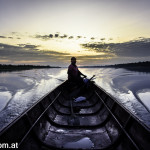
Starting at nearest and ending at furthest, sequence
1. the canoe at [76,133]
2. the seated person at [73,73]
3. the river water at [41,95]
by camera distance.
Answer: the canoe at [76,133] → the river water at [41,95] → the seated person at [73,73]

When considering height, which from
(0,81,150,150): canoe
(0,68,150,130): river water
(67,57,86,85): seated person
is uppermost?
(67,57,86,85): seated person

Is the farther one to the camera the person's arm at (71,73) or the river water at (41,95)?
the person's arm at (71,73)

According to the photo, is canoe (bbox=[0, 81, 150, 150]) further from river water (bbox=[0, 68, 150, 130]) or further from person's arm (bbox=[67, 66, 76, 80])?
person's arm (bbox=[67, 66, 76, 80])

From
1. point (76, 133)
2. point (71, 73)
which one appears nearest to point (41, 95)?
point (71, 73)

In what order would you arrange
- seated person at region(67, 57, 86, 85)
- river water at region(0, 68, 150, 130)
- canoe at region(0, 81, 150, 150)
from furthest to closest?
1. seated person at region(67, 57, 86, 85)
2. river water at region(0, 68, 150, 130)
3. canoe at region(0, 81, 150, 150)

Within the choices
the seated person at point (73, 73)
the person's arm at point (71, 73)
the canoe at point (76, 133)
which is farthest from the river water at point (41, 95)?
the person's arm at point (71, 73)

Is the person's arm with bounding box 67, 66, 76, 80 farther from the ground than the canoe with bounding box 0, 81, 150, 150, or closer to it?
A: farther from the ground

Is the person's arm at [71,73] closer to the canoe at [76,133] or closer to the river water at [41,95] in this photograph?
the canoe at [76,133]

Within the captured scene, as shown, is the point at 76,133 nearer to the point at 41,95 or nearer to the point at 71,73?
the point at 71,73

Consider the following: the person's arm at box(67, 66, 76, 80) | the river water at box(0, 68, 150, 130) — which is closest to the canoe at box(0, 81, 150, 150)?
the river water at box(0, 68, 150, 130)

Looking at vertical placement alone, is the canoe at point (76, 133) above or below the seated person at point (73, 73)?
below

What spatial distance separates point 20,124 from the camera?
331 cm

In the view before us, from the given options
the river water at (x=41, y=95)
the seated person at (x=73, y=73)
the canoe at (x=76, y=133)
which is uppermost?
the seated person at (x=73, y=73)

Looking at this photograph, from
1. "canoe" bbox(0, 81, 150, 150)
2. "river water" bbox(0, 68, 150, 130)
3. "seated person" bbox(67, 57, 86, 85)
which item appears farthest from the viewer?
"seated person" bbox(67, 57, 86, 85)
